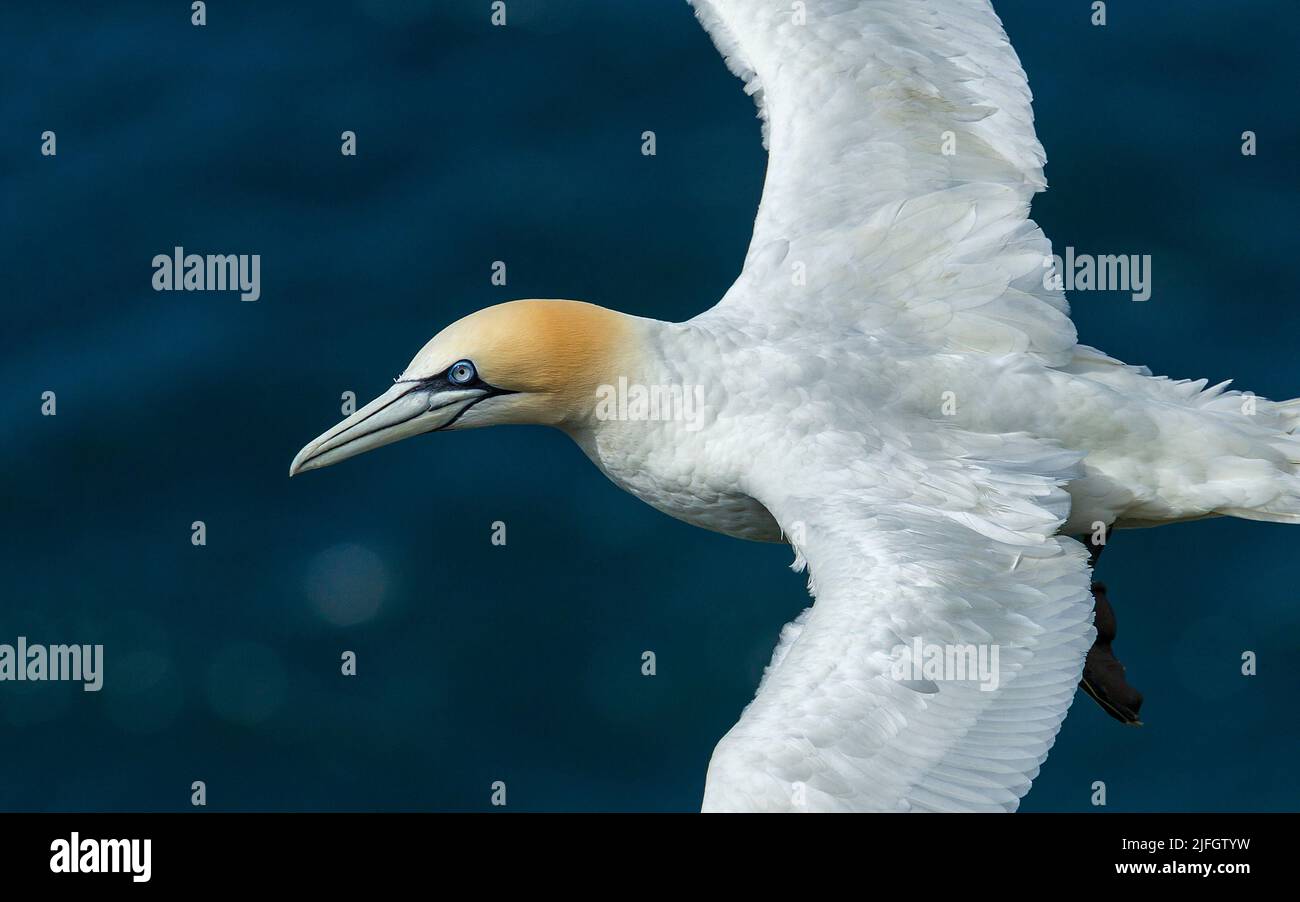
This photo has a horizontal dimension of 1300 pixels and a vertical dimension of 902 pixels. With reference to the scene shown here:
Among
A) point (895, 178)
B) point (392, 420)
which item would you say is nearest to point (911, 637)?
point (392, 420)

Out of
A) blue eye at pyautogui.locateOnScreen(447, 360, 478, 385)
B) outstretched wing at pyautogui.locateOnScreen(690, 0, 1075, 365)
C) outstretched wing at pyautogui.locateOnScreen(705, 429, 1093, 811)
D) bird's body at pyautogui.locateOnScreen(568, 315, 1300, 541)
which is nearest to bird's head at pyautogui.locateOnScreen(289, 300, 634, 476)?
blue eye at pyautogui.locateOnScreen(447, 360, 478, 385)

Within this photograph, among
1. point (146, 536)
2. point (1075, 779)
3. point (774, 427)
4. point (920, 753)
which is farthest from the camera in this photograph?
point (146, 536)

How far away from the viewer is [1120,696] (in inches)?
589

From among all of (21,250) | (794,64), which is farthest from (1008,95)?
(21,250)

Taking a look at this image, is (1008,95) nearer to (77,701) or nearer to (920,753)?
(920,753)

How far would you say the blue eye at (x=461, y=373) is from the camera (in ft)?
42.4

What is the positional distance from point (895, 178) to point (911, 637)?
13.9ft

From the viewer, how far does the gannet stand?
10914 millimetres

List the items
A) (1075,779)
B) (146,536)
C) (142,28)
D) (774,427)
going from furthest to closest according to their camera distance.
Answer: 1. (142,28)
2. (146,536)
3. (1075,779)
4. (774,427)

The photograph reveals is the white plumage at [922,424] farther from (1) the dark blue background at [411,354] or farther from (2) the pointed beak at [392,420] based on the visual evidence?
(1) the dark blue background at [411,354]

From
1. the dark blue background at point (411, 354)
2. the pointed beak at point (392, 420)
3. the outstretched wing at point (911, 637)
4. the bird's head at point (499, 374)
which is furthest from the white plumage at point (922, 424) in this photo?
the dark blue background at point (411, 354)

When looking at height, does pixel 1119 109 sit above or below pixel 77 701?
above

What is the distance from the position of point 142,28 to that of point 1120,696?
12.9 meters

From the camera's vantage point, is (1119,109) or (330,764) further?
(1119,109)
